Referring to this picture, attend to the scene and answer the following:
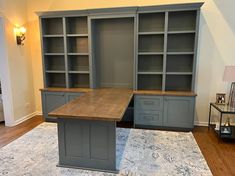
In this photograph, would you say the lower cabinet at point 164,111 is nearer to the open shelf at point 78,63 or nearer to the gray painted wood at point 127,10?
the open shelf at point 78,63

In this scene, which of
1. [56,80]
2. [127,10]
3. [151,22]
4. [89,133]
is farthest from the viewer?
[56,80]

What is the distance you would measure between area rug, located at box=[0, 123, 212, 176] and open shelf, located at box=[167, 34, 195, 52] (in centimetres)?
168

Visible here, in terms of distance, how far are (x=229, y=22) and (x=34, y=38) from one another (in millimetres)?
4244

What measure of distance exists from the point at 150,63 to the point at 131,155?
2.05m

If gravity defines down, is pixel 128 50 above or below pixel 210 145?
above

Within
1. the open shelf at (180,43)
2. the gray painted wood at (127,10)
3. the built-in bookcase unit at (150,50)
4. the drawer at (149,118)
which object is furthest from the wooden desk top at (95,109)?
the gray painted wood at (127,10)

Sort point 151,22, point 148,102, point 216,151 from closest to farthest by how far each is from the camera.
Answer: point 216,151
point 148,102
point 151,22

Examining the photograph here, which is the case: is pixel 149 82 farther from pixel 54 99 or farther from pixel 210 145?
pixel 54 99

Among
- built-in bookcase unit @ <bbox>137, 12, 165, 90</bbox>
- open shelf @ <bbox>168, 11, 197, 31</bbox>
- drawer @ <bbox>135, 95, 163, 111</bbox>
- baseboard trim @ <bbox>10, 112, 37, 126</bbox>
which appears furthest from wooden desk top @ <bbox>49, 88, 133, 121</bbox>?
baseboard trim @ <bbox>10, 112, 37, 126</bbox>

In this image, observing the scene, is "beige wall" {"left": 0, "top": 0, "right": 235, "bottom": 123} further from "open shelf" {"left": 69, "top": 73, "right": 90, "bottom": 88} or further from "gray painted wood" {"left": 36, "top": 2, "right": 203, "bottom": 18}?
"open shelf" {"left": 69, "top": 73, "right": 90, "bottom": 88}

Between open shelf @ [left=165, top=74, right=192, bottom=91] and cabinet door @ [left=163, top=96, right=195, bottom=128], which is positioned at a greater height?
open shelf @ [left=165, top=74, right=192, bottom=91]

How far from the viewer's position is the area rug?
8.31ft

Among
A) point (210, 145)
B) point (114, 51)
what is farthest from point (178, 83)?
point (114, 51)

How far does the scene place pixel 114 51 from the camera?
14.2ft
